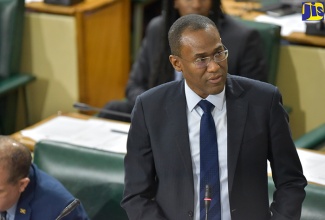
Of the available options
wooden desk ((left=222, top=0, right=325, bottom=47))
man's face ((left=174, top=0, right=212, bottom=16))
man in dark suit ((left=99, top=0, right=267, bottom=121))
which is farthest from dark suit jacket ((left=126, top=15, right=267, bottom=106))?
wooden desk ((left=222, top=0, right=325, bottom=47))

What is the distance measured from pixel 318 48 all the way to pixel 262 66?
1.79 ft

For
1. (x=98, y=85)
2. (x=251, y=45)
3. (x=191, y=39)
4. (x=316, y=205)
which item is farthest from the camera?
(x=98, y=85)

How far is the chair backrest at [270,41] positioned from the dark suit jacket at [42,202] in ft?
4.66

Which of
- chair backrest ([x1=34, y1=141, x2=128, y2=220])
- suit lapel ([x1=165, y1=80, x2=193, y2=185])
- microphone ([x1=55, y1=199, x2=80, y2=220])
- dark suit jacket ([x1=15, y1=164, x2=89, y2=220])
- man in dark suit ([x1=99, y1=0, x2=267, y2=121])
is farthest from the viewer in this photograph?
man in dark suit ([x1=99, y1=0, x2=267, y2=121])

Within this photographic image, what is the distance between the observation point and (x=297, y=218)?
1638 mm

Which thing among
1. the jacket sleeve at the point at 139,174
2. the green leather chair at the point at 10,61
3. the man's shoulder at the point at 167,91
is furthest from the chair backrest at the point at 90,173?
the green leather chair at the point at 10,61

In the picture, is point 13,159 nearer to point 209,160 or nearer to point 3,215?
point 3,215

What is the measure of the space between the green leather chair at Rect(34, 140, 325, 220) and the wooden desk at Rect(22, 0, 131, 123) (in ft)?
4.57

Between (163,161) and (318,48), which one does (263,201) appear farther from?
(318,48)

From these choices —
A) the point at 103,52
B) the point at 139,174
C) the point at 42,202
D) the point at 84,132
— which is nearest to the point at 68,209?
the point at 42,202

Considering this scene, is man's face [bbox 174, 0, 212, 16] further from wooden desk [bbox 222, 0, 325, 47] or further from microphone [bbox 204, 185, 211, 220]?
microphone [bbox 204, 185, 211, 220]

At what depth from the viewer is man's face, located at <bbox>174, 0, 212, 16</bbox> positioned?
2.66 meters

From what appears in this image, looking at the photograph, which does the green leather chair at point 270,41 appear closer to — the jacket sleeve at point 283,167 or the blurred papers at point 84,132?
the blurred papers at point 84,132

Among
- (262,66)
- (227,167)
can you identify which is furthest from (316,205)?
(262,66)
